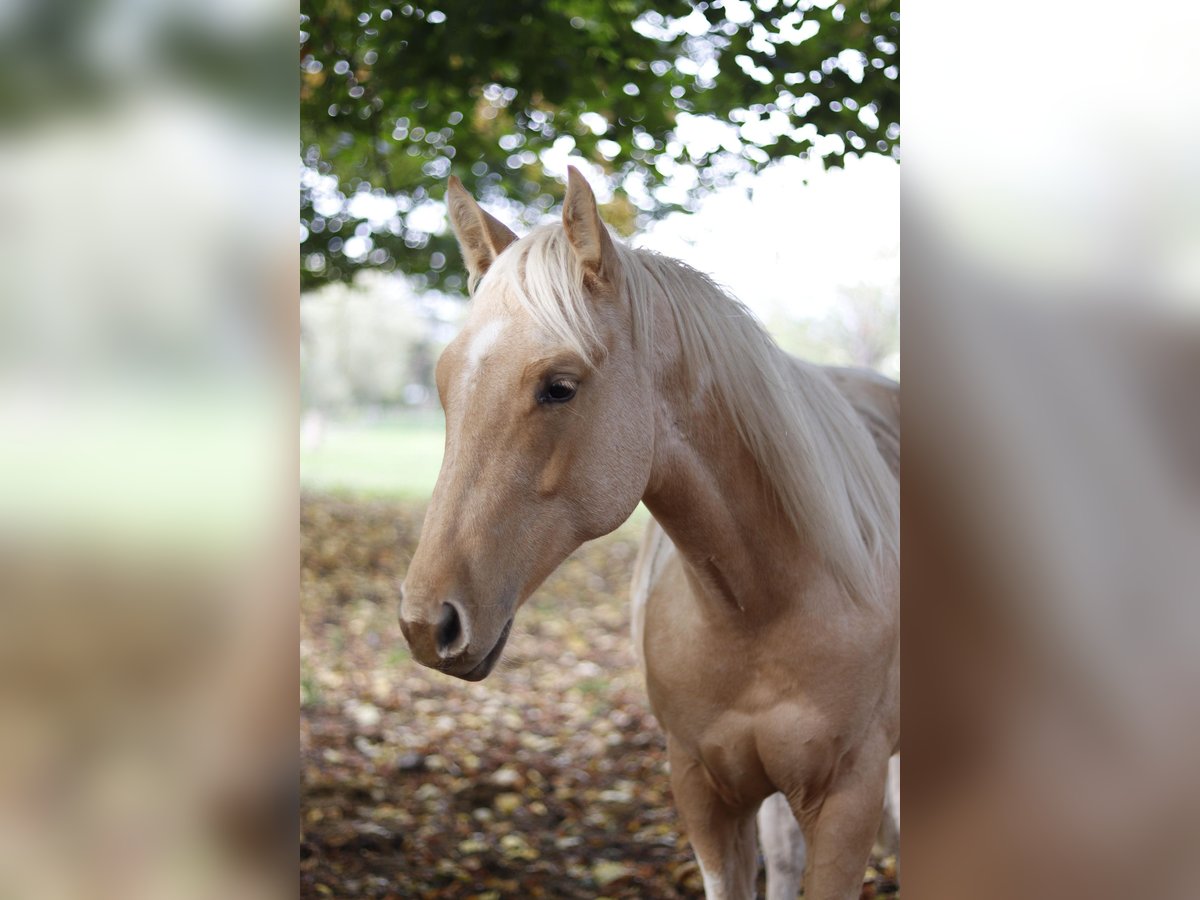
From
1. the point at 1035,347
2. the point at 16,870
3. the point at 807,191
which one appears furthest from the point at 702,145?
the point at 16,870

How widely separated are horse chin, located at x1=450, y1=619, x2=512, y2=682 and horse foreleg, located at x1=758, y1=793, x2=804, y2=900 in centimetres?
147

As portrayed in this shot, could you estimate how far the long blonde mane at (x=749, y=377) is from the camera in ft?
5.22

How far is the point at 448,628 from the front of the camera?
56.7 inches

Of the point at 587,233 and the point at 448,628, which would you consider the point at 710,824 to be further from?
the point at 587,233

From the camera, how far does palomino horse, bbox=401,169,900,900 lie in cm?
151

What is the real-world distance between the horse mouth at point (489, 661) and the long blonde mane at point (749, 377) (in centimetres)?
44

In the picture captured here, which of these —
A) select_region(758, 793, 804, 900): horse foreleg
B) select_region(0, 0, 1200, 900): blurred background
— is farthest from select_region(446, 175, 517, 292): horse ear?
select_region(758, 793, 804, 900): horse foreleg

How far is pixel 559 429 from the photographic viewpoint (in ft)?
5.09

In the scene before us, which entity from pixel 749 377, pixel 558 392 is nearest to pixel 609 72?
pixel 749 377

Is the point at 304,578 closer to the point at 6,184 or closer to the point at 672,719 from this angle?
the point at 672,719

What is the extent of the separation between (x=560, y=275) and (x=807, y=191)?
19.2ft

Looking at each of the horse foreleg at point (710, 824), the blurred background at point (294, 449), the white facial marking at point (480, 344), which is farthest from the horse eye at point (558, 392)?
the horse foreleg at point (710, 824)

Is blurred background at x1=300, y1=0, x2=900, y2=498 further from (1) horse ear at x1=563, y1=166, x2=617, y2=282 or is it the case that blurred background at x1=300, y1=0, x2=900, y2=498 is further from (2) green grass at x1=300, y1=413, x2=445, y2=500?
(1) horse ear at x1=563, y1=166, x2=617, y2=282

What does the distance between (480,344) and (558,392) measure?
0.14 m
